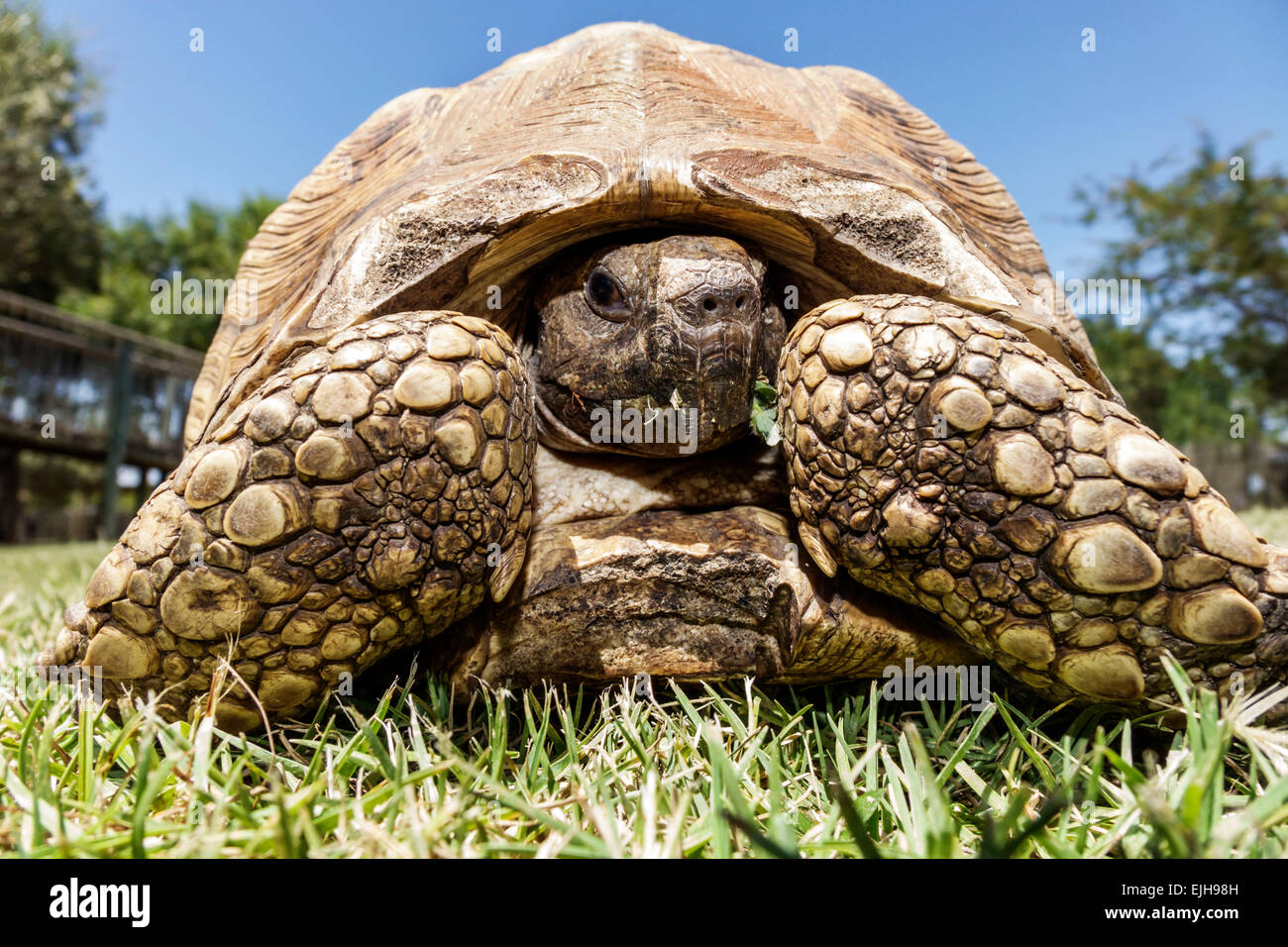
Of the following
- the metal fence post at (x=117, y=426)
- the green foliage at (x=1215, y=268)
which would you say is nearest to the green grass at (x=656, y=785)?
the metal fence post at (x=117, y=426)

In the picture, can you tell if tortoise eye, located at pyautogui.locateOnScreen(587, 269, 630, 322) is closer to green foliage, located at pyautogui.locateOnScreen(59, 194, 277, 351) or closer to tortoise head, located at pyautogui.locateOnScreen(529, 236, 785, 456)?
tortoise head, located at pyautogui.locateOnScreen(529, 236, 785, 456)

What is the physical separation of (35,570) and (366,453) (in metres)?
5.39

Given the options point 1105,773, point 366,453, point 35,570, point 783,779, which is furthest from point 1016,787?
point 35,570

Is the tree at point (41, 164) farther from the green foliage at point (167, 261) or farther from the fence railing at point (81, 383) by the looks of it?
the fence railing at point (81, 383)

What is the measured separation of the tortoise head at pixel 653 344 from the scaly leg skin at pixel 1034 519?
27cm

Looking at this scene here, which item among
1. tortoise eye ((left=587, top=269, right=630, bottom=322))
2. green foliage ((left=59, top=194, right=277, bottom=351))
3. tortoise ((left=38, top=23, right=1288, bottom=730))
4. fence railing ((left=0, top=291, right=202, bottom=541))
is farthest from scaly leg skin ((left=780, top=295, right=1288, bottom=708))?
green foliage ((left=59, top=194, right=277, bottom=351))

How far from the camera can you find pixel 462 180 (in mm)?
1637

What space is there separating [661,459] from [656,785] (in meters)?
0.87

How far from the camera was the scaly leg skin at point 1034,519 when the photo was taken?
117 cm

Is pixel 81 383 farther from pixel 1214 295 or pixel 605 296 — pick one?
pixel 1214 295

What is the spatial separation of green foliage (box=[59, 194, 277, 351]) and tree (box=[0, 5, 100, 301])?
1448 mm

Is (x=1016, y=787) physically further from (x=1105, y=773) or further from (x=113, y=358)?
(x=113, y=358)

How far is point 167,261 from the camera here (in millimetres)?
25922

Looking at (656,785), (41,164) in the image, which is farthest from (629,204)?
(41,164)
